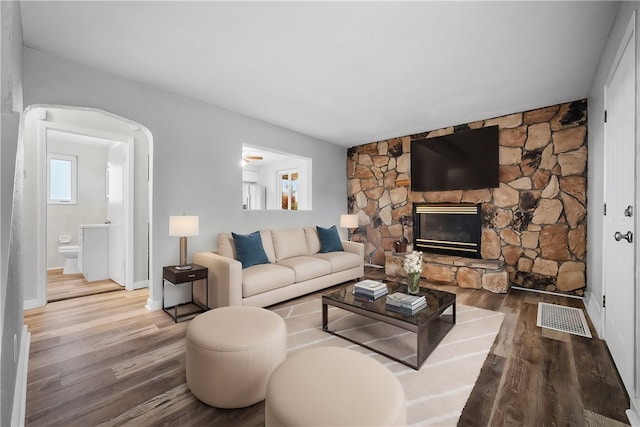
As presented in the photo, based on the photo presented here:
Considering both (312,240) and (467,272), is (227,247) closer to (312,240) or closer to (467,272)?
(312,240)

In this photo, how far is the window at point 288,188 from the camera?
7.59 meters

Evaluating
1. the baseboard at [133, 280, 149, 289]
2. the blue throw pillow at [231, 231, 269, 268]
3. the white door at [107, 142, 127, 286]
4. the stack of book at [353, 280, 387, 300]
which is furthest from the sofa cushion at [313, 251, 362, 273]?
the white door at [107, 142, 127, 286]

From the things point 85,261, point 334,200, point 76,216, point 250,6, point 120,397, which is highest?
point 250,6

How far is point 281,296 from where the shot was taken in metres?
3.23

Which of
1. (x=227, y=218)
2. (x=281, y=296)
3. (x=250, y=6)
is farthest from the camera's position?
(x=227, y=218)

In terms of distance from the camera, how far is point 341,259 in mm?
4027

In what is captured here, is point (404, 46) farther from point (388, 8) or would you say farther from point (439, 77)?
point (439, 77)

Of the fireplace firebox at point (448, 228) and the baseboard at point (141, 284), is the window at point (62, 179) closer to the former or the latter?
the baseboard at point (141, 284)

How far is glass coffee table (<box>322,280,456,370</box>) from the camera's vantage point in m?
2.01

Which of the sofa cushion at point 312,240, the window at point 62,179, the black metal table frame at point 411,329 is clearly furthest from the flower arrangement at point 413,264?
the window at point 62,179

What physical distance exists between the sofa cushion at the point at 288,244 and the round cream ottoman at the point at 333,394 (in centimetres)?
255

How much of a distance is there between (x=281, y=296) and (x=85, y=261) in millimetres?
3317

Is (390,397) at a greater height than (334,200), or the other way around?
(334,200)

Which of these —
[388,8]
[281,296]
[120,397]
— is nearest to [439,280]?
[281,296]
